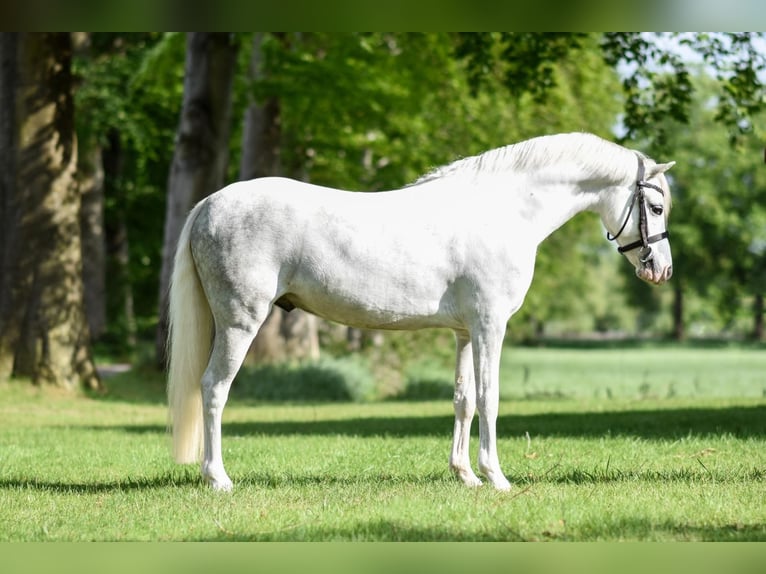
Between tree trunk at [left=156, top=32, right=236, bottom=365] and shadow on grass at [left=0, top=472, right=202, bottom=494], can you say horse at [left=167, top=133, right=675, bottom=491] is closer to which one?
shadow on grass at [left=0, top=472, right=202, bottom=494]

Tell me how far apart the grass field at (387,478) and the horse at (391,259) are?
63 centimetres

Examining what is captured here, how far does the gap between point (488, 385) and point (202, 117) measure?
13363 mm

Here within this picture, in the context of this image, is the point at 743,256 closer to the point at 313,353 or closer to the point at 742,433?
the point at 313,353

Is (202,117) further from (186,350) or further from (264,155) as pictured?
(186,350)

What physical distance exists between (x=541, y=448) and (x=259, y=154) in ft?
48.4

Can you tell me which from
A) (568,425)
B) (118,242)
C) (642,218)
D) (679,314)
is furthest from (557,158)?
(679,314)

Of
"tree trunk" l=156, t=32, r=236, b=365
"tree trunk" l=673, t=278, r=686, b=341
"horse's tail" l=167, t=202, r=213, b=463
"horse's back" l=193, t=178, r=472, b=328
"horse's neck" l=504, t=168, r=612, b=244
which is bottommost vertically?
"tree trunk" l=673, t=278, r=686, b=341

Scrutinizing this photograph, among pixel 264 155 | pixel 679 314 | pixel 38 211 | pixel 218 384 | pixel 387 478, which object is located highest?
pixel 264 155

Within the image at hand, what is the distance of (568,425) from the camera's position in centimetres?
1281

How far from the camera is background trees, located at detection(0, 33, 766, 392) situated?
55.6 feet

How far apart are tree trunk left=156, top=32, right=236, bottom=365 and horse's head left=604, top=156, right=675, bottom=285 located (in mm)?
12807

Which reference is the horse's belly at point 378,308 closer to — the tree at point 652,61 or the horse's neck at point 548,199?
the horse's neck at point 548,199

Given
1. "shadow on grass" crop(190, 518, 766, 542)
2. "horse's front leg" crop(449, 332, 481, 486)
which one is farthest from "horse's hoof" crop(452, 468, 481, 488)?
"shadow on grass" crop(190, 518, 766, 542)

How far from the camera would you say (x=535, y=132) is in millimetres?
31281
